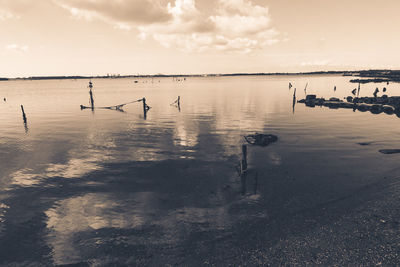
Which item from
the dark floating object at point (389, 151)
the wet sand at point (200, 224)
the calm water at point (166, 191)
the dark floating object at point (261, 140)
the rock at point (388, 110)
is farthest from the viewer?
the rock at point (388, 110)

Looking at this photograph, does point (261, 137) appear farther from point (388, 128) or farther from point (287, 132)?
point (388, 128)

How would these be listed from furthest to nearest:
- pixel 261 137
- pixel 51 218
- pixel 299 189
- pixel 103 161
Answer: pixel 261 137, pixel 103 161, pixel 299 189, pixel 51 218

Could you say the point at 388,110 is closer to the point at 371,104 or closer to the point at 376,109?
the point at 376,109

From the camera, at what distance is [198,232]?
1159cm

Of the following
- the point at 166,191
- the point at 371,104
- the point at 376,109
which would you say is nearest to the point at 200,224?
the point at 166,191

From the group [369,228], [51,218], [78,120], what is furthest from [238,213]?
[78,120]

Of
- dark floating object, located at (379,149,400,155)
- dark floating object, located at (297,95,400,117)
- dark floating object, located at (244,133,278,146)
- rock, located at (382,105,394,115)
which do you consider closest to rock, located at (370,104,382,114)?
dark floating object, located at (297,95,400,117)

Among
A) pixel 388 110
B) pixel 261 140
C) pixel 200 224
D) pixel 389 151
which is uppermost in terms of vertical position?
pixel 388 110

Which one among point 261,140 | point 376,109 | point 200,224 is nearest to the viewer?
point 200,224

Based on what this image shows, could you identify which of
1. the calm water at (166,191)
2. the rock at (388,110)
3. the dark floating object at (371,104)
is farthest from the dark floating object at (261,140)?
the rock at (388,110)

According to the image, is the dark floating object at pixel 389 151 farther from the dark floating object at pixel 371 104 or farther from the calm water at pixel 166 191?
the dark floating object at pixel 371 104

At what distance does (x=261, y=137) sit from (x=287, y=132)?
296 inches

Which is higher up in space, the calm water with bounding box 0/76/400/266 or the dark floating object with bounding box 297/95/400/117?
the dark floating object with bounding box 297/95/400/117

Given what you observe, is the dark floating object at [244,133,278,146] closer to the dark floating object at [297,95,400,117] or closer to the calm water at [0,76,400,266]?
the calm water at [0,76,400,266]
